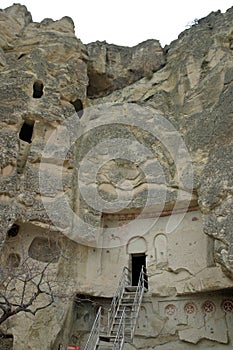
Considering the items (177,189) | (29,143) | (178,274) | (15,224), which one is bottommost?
(178,274)

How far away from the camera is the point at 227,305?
9.64 meters

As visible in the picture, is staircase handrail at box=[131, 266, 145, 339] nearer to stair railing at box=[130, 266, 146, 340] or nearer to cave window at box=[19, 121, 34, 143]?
stair railing at box=[130, 266, 146, 340]

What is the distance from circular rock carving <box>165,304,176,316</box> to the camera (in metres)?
10.0

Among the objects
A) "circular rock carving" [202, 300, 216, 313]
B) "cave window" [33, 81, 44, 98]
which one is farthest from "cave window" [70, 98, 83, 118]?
"circular rock carving" [202, 300, 216, 313]

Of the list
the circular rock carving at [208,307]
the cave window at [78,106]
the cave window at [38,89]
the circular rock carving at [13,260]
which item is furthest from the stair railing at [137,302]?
the cave window at [38,89]

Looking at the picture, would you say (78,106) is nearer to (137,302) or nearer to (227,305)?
(137,302)

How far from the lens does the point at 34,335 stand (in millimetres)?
9000

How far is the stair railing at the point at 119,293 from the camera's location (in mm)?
9305

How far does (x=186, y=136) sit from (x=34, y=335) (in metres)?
6.34

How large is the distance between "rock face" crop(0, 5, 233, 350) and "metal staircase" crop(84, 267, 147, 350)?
1.46ft

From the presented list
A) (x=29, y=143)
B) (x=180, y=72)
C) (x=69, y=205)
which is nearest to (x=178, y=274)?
(x=69, y=205)

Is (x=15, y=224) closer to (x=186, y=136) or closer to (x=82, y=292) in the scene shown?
(x=82, y=292)

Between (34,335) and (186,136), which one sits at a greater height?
(186,136)

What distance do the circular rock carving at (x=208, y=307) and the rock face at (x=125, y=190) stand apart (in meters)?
0.03
